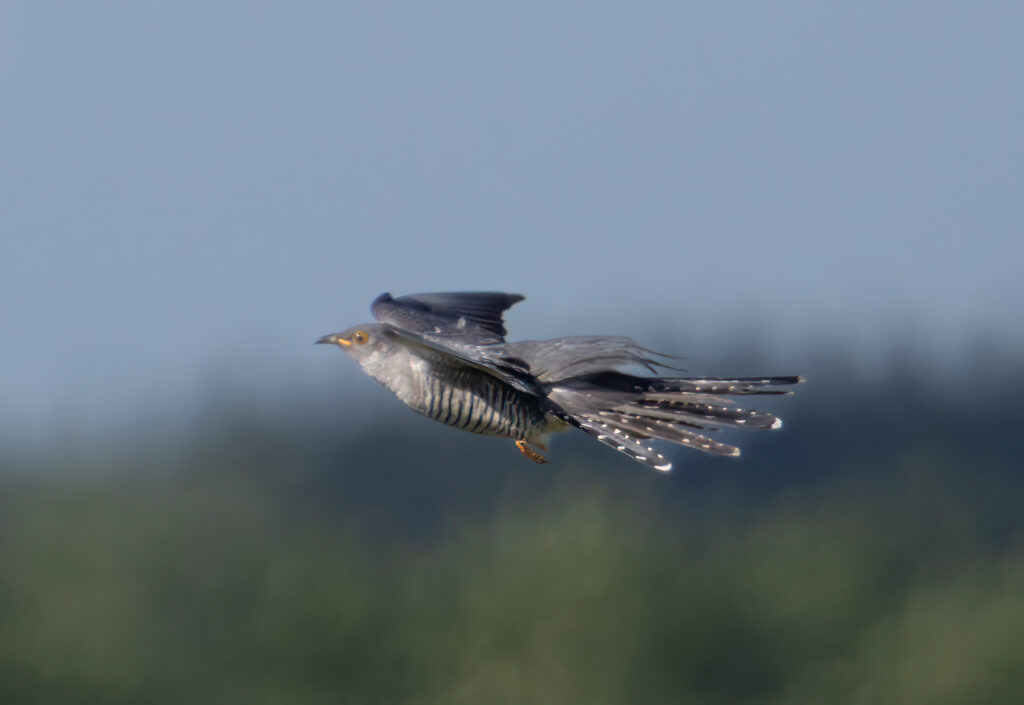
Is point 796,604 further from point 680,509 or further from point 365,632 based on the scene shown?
point 680,509

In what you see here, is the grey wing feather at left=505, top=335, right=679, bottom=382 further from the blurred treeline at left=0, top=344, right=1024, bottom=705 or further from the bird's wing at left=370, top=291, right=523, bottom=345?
the blurred treeline at left=0, top=344, right=1024, bottom=705

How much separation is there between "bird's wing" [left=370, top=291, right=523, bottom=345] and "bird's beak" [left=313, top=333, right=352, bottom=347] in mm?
548

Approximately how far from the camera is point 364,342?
6.16 metres

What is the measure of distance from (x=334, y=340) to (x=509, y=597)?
1885 cm

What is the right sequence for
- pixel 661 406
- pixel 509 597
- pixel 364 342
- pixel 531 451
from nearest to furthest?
pixel 364 342
pixel 661 406
pixel 531 451
pixel 509 597

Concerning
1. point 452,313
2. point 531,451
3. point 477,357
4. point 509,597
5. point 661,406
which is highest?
point 452,313

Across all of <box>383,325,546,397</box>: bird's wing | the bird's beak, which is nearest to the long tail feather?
<box>383,325,546,397</box>: bird's wing

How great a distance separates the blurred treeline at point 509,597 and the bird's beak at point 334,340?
55.6ft

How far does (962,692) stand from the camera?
2458 cm

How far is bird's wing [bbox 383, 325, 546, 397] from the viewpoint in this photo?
569cm

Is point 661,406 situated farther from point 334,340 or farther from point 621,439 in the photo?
point 334,340

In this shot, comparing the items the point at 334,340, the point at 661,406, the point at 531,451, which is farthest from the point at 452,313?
the point at 661,406

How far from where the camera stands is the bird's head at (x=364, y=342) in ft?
20.1

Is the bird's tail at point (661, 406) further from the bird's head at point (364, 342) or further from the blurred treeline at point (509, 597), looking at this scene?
the blurred treeline at point (509, 597)
